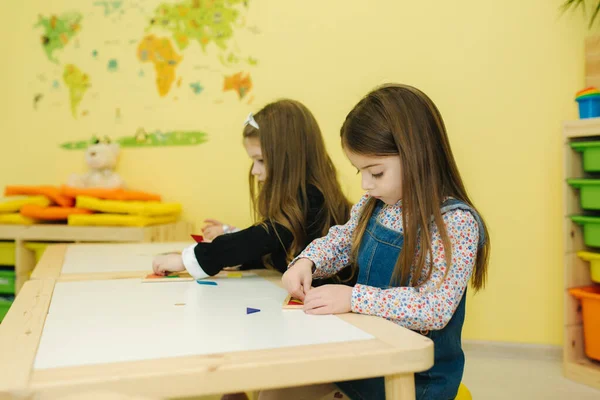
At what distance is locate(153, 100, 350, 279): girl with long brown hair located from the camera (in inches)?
46.9

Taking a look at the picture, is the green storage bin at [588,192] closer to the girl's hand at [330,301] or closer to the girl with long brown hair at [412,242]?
the girl with long brown hair at [412,242]

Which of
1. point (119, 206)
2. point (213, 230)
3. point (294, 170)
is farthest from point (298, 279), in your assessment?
point (119, 206)

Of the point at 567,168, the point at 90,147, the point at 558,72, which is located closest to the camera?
the point at 567,168

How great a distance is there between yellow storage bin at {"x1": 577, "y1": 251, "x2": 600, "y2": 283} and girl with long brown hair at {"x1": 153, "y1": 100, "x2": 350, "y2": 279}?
34.0 inches

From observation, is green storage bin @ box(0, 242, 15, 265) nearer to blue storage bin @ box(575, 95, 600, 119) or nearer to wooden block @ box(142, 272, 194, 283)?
wooden block @ box(142, 272, 194, 283)

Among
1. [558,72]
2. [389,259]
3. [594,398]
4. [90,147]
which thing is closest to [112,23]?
[90,147]

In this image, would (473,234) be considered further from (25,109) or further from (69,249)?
(25,109)

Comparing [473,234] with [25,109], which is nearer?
[473,234]

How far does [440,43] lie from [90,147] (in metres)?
1.46

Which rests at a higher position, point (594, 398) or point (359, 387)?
point (359, 387)

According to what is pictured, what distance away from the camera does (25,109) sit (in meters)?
2.49

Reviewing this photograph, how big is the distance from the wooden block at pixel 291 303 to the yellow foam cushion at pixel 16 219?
5.09 ft

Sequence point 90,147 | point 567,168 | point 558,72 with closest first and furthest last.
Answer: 1. point 567,168
2. point 558,72
3. point 90,147

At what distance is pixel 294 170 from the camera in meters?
1.33
